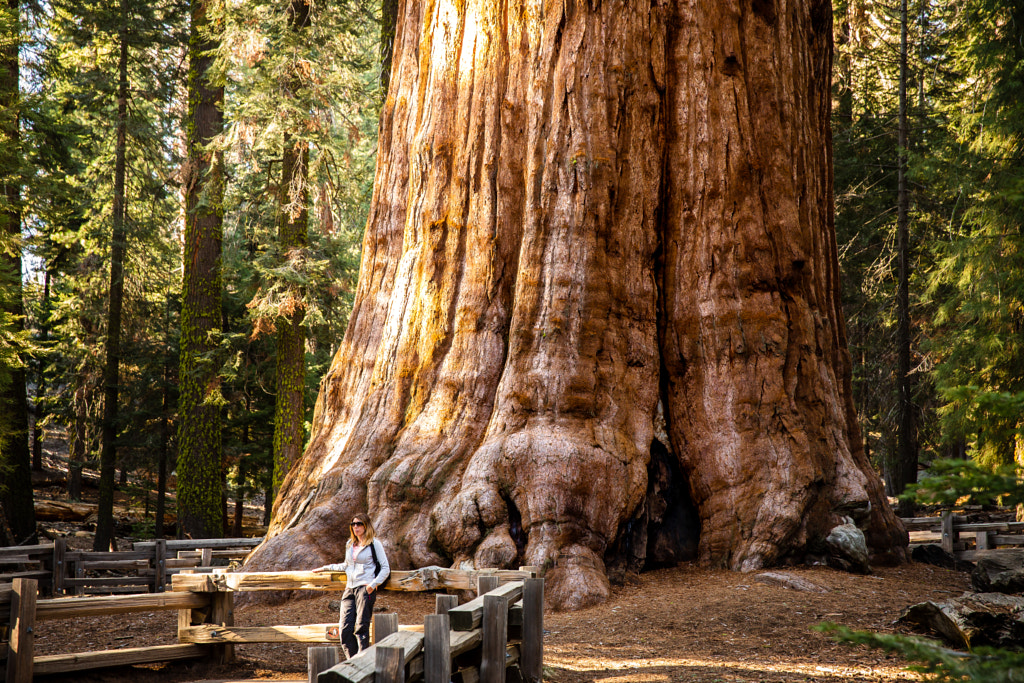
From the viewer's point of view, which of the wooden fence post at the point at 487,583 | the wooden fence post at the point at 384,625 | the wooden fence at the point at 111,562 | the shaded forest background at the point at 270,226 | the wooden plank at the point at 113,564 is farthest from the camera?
the shaded forest background at the point at 270,226

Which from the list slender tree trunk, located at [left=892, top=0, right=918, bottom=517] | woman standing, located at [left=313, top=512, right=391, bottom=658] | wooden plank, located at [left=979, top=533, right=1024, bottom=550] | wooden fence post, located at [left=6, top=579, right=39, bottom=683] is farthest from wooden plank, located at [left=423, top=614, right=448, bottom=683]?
slender tree trunk, located at [left=892, top=0, right=918, bottom=517]

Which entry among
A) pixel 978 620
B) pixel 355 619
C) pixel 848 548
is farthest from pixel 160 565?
pixel 978 620

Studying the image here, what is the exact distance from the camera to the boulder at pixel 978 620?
6.34 metres

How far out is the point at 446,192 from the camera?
36.9 feet

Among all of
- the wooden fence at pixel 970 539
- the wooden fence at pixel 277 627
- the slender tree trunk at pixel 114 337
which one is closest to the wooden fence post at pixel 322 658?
the wooden fence at pixel 277 627

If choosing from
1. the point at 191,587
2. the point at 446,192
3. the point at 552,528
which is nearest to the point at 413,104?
the point at 446,192

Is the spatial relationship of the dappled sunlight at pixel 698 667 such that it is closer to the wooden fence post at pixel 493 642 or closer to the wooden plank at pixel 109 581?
the wooden fence post at pixel 493 642

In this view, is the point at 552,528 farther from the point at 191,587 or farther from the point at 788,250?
the point at 788,250

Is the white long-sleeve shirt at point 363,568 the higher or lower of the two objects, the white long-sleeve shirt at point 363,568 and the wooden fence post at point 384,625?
the lower

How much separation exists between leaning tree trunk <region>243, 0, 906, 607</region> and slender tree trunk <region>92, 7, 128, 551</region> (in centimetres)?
1071

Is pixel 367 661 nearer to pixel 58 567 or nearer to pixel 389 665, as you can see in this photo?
pixel 389 665

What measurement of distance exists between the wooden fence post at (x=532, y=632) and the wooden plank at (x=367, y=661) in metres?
1.93

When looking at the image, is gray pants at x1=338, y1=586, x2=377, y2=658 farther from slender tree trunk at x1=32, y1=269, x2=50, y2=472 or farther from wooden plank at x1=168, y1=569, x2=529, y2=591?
slender tree trunk at x1=32, y1=269, x2=50, y2=472

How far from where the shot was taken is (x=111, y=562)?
46.1ft
